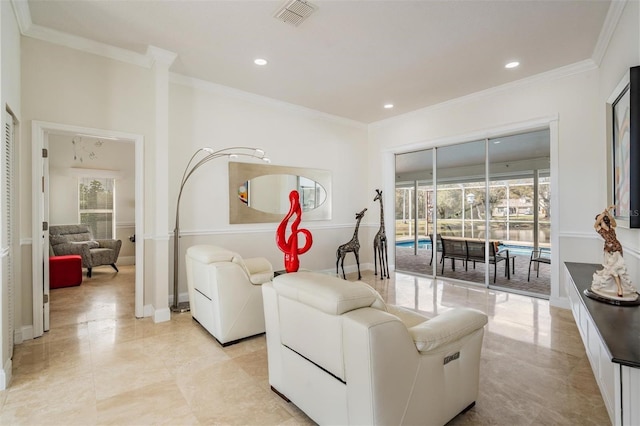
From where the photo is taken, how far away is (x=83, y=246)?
598 cm

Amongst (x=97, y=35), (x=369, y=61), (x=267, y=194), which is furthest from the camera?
(x=267, y=194)

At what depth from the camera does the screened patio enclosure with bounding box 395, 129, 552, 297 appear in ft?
15.9

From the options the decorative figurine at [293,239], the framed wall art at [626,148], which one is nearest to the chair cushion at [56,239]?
the decorative figurine at [293,239]

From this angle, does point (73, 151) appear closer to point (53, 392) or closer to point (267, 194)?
point (267, 194)

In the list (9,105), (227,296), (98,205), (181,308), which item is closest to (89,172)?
(98,205)

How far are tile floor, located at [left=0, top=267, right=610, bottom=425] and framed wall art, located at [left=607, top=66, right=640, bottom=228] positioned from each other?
1270mm

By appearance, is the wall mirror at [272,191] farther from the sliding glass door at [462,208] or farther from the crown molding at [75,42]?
the sliding glass door at [462,208]

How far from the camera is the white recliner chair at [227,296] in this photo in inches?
116

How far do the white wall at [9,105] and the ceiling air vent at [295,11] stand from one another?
2.05 metres

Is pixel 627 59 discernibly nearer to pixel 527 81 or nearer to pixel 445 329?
pixel 527 81

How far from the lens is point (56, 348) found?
2963 mm

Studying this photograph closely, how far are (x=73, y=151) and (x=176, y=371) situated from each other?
6.67m

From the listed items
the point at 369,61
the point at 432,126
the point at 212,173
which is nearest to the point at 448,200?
the point at 432,126

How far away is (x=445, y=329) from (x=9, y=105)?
11.5 feet
